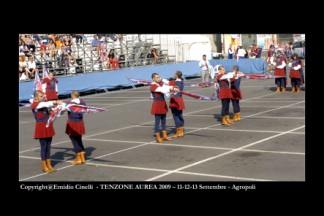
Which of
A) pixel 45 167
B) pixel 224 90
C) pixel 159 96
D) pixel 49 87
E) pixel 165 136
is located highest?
pixel 49 87

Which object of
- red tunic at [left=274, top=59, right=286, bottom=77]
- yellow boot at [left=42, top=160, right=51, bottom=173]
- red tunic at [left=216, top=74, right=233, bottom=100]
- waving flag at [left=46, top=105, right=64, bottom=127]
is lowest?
yellow boot at [left=42, top=160, right=51, bottom=173]

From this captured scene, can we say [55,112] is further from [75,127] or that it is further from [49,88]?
[49,88]

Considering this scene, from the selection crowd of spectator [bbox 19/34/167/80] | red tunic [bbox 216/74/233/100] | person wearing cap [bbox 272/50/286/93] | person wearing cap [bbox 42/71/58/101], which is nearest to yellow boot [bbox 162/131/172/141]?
red tunic [bbox 216/74/233/100]

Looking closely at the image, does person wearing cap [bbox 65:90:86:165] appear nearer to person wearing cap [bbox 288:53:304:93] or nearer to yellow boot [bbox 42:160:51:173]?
yellow boot [bbox 42:160:51:173]

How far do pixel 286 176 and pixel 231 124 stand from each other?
21.1 feet

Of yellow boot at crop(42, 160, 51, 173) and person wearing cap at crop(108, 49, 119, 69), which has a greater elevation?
person wearing cap at crop(108, 49, 119, 69)

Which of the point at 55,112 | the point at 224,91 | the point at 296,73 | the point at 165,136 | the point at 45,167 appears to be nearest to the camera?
the point at 55,112

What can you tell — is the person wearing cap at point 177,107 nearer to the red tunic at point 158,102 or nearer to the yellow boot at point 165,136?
the yellow boot at point 165,136

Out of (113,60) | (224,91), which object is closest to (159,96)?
(224,91)

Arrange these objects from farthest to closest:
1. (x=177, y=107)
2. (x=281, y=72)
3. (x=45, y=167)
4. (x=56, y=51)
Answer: (x=56, y=51), (x=281, y=72), (x=177, y=107), (x=45, y=167)

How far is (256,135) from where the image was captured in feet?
50.6

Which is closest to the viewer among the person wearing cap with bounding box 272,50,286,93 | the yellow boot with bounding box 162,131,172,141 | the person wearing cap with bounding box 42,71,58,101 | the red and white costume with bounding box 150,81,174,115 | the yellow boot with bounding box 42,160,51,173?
the yellow boot with bounding box 42,160,51,173

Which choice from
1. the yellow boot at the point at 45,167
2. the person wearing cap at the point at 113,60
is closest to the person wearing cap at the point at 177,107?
the yellow boot at the point at 45,167

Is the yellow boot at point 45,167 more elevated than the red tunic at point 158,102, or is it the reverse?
the red tunic at point 158,102
